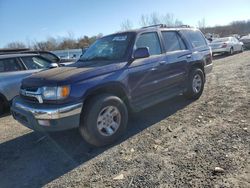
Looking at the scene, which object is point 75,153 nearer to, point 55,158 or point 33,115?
point 55,158

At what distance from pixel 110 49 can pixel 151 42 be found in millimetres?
912

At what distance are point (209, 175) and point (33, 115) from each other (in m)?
2.74

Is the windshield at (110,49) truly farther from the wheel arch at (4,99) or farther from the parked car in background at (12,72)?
the wheel arch at (4,99)

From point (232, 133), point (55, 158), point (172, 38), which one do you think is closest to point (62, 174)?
point (55, 158)

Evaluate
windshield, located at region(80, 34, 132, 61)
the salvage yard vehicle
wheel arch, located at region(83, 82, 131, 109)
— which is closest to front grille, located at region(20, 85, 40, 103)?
the salvage yard vehicle

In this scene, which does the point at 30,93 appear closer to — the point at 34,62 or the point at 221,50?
the point at 34,62

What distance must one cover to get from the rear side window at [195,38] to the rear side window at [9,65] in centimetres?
474

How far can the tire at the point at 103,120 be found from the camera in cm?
409

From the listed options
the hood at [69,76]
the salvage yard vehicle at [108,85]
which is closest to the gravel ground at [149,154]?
the salvage yard vehicle at [108,85]

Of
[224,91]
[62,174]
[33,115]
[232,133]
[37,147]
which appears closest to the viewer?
[62,174]

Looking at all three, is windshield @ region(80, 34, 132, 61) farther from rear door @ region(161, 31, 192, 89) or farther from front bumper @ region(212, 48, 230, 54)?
front bumper @ region(212, 48, 230, 54)

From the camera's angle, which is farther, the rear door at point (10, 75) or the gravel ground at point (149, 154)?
the rear door at point (10, 75)

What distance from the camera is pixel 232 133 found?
4.32m

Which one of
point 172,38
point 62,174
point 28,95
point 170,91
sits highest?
point 172,38
